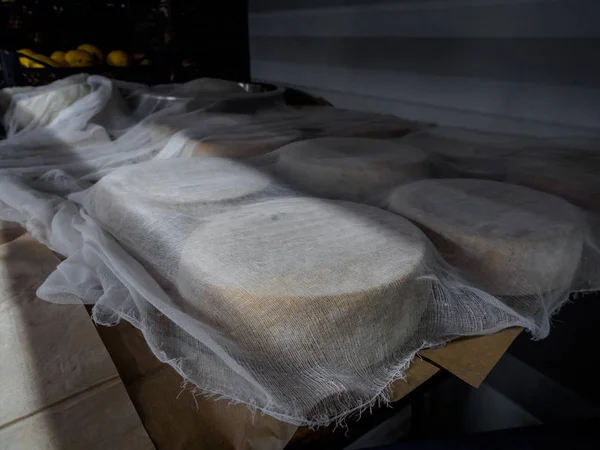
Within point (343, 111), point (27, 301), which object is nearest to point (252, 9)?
point (343, 111)

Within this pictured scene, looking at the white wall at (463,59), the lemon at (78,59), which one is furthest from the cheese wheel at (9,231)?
the lemon at (78,59)

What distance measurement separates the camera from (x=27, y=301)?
668 millimetres

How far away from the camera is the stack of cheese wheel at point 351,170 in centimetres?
94

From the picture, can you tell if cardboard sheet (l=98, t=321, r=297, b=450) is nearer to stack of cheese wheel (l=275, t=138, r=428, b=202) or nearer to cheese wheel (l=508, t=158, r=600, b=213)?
stack of cheese wheel (l=275, t=138, r=428, b=202)

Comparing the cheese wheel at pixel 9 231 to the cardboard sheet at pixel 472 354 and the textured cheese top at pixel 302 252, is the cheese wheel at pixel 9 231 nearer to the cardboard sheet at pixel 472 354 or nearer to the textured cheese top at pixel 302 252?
the textured cheese top at pixel 302 252

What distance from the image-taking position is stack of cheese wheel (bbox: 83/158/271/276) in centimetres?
70

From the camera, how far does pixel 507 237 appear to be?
2.14ft

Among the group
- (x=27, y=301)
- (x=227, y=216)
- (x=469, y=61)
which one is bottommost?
(x=27, y=301)

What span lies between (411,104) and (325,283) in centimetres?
130

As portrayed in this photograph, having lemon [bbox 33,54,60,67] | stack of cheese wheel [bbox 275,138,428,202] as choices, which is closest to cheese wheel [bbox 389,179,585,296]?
stack of cheese wheel [bbox 275,138,428,202]

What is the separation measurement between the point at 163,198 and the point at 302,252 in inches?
13.2

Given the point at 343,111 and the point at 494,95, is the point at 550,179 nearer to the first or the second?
the point at 494,95

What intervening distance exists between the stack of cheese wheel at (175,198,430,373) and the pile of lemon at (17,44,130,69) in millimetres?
1861

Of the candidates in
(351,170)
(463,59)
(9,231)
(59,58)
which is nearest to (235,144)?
(351,170)
